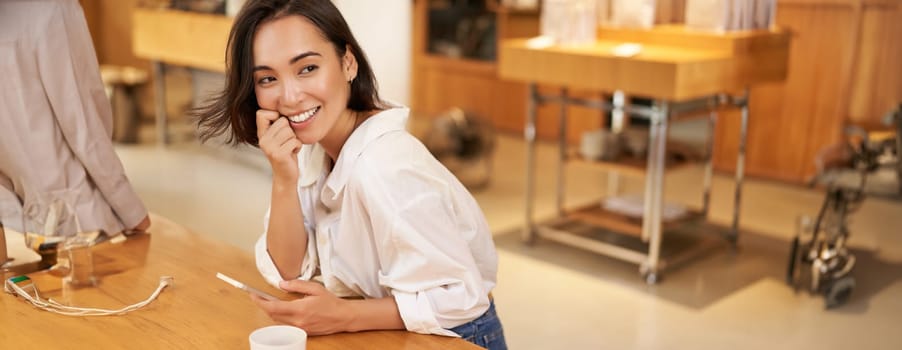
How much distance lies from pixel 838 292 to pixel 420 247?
2.48m

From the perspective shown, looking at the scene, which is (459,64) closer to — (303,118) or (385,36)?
(385,36)

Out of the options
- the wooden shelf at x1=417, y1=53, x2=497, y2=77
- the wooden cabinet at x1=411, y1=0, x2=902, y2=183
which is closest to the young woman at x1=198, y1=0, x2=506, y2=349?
the wooden cabinet at x1=411, y1=0, x2=902, y2=183

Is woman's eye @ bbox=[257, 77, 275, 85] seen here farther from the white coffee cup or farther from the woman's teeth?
the white coffee cup

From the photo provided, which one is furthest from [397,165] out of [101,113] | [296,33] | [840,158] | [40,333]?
[840,158]

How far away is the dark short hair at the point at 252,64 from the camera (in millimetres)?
1375

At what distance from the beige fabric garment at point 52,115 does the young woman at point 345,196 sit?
0.29 metres

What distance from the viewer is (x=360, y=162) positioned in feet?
4.50

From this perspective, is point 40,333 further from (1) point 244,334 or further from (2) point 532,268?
(2) point 532,268

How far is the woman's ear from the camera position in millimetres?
1453

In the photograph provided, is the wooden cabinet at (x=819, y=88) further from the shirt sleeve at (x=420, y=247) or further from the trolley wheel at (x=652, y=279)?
the shirt sleeve at (x=420, y=247)

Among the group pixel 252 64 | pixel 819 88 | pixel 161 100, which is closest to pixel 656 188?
pixel 819 88

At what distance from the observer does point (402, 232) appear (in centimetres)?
131

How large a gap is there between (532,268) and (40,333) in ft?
8.30

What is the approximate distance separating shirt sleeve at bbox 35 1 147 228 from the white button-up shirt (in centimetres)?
51
